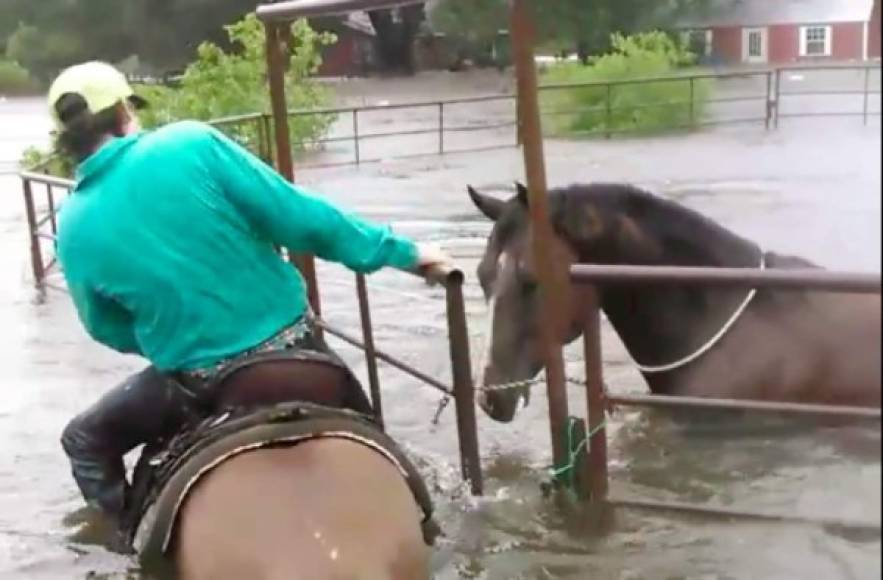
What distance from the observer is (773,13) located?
443 centimetres

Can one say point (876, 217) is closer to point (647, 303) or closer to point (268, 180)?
point (268, 180)

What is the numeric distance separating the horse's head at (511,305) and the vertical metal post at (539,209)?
0.40 ft

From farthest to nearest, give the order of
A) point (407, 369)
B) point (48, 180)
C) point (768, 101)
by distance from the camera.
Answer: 1. point (768, 101)
2. point (48, 180)
3. point (407, 369)

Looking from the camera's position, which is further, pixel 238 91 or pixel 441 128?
pixel 238 91

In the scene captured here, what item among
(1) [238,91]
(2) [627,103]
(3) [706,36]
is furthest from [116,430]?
(2) [627,103]

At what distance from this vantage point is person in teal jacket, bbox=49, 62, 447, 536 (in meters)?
3.42

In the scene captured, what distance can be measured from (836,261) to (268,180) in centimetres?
151

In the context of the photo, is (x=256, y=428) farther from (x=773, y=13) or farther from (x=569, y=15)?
(x=569, y=15)

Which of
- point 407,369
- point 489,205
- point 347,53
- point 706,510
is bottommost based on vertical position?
point 706,510

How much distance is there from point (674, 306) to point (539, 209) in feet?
2.82

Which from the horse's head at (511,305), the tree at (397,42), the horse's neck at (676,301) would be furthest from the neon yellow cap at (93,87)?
the tree at (397,42)

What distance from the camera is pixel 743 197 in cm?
1456

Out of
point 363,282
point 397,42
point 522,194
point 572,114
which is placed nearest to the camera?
point 522,194

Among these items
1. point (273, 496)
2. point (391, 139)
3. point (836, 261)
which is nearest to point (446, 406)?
point (836, 261)
